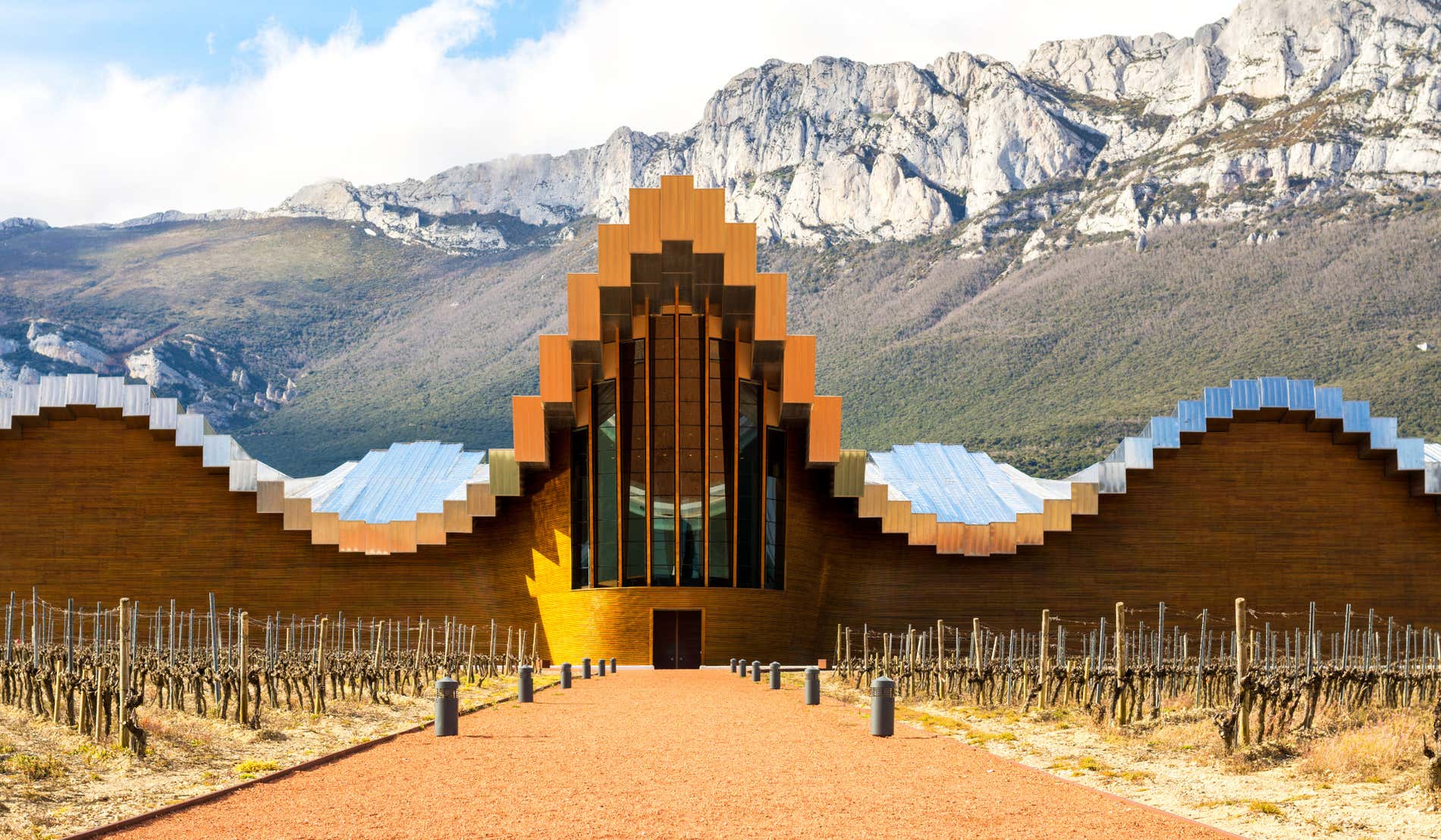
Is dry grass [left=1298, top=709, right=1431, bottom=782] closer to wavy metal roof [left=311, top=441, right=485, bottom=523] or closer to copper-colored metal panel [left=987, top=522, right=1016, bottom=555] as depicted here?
copper-colored metal panel [left=987, top=522, right=1016, bottom=555]

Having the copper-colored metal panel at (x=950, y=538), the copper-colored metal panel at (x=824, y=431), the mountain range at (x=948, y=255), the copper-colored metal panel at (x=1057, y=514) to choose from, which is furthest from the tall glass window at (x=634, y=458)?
the mountain range at (x=948, y=255)

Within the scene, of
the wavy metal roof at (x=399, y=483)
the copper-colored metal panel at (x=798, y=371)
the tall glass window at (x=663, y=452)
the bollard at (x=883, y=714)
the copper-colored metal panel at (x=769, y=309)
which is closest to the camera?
the bollard at (x=883, y=714)

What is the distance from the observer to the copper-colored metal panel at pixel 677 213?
1730 inches

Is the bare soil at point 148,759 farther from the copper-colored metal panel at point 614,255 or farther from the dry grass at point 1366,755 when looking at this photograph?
the copper-colored metal panel at point 614,255

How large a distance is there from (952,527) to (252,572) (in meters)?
24.4

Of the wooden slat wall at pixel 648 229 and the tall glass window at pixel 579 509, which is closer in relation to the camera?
the wooden slat wall at pixel 648 229

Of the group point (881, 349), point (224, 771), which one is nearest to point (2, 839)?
point (224, 771)

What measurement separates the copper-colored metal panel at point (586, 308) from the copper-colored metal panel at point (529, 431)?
2.96 meters

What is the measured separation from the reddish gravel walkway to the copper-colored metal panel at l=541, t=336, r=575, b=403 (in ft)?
79.5

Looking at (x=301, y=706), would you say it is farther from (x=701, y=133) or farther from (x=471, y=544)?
(x=701, y=133)

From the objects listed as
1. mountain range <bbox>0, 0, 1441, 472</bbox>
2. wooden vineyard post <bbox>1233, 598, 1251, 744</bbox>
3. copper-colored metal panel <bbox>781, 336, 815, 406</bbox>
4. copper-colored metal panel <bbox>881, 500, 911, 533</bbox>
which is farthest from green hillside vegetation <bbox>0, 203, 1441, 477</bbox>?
wooden vineyard post <bbox>1233, 598, 1251, 744</bbox>

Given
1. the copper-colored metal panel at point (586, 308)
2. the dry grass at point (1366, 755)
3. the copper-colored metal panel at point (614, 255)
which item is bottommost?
the dry grass at point (1366, 755)

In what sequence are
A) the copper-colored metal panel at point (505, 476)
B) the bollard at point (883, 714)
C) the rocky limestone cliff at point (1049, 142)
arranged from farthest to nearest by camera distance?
the rocky limestone cliff at point (1049, 142), the copper-colored metal panel at point (505, 476), the bollard at point (883, 714)

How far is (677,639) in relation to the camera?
155 ft
